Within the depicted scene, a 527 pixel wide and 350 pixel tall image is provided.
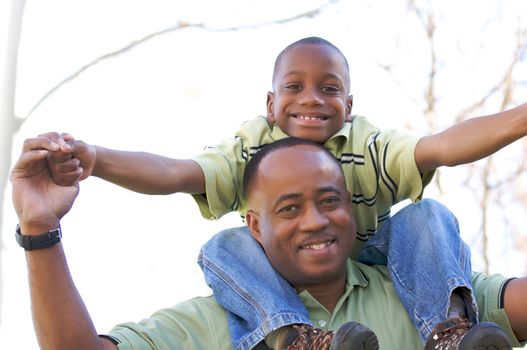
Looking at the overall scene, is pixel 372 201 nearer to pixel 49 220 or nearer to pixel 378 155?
pixel 378 155

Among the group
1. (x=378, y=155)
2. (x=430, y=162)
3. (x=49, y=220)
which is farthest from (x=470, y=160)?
(x=49, y=220)

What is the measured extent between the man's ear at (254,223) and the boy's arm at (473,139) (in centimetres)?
69

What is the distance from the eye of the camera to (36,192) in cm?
330

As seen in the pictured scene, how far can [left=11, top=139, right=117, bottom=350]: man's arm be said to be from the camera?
327cm

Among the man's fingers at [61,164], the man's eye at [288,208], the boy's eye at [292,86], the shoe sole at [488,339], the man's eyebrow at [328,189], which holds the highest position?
the boy's eye at [292,86]

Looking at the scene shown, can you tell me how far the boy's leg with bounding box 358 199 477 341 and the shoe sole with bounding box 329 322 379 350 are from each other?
44 centimetres

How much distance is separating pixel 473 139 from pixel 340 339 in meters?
0.88

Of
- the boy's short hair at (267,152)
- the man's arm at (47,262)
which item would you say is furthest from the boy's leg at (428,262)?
the man's arm at (47,262)

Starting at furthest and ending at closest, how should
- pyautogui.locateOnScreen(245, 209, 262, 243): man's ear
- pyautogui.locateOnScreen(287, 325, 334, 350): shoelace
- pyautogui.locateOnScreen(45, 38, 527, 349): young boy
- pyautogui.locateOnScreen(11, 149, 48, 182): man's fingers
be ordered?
pyautogui.locateOnScreen(245, 209, 262, 243): man's ear
pyautogui.locateOnScreen(45, 38, 527, 349): young boy
pyautogui.locateOnScreen(287, 325, 334, 350): shoelace
pyautogui.locateOnScreen(11, 149, 48, 182): man's fingers

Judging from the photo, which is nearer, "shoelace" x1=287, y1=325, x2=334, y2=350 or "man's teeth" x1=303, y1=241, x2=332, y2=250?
"shoelace" x1=287, y1=325, x2=334, y2=350

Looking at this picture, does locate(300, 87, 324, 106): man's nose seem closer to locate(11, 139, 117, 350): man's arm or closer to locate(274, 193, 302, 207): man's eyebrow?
locate(274, 193, 302, 207): man's eyebrow

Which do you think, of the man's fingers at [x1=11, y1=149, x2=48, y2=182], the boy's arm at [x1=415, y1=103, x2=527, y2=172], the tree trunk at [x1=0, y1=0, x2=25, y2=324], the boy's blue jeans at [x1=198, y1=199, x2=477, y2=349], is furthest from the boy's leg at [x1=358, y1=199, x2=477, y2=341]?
the tree trunk at [x1=0, y1=0, x2=25, y2=324]

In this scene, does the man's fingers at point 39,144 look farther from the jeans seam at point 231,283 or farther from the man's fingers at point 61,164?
the jeans seam at point 231,283

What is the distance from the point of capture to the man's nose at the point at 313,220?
3.77 m
